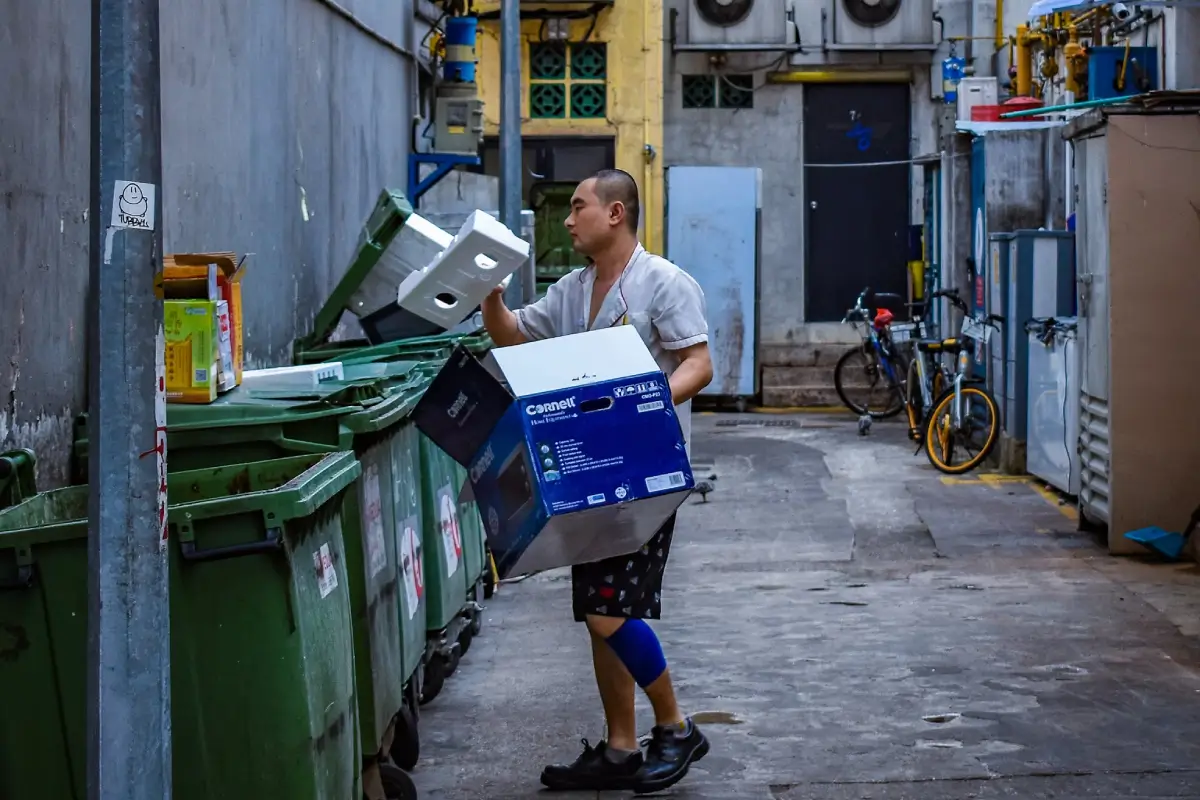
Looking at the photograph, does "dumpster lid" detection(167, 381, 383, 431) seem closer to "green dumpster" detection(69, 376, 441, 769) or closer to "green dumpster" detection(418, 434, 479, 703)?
"green dumpster" detection(69, 376, 441, 769)

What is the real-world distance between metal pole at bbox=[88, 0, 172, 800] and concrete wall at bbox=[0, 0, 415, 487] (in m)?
2.50

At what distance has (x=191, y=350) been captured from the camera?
6.02 m

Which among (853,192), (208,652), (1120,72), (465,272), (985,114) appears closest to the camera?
(208,652)

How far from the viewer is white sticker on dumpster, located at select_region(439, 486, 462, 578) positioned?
23.9ft

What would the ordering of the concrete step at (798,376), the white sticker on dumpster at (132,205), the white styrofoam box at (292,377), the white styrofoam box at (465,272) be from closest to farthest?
the white sticker on dumpster at (132,205)
the white styrofoam box at (465,272)
the white styrofoam box at (292,377)
the concrete step at (798,376)

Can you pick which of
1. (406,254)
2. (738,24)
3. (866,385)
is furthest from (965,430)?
(738,24)

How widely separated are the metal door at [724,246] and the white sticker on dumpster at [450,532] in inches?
536

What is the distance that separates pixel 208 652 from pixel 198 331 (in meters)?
2.25

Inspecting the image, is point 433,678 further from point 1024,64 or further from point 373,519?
point 1024,64

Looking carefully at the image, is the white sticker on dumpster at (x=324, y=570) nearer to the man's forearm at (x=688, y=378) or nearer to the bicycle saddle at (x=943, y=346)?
the man's forearm at (x=688, y=378)

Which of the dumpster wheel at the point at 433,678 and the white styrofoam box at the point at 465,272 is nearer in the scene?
the white styrofoam box at the point at 465,272

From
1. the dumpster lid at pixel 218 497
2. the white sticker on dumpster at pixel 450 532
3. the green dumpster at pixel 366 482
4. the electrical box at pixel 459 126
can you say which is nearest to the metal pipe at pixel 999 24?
the electrical box at pixel 459 126

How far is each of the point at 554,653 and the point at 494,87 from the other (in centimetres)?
1453

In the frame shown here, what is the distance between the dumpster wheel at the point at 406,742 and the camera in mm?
6109
